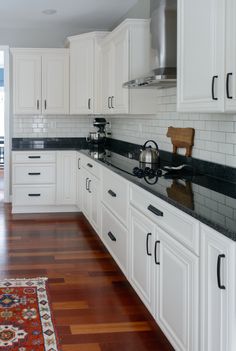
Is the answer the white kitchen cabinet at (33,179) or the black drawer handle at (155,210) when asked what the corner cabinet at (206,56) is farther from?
the white kitchen cabinet at (33,179)

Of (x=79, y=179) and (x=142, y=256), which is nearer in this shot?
(x=142, y=256)

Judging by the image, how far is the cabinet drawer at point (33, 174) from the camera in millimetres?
6793

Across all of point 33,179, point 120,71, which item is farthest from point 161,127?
point 33,179

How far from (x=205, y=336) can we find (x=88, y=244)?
3.21m

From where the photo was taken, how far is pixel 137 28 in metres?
4.59

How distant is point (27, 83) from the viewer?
690 cm

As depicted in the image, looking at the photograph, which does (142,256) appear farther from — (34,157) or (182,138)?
(34,157)

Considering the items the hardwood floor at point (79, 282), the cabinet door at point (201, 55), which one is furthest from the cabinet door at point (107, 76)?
the cabinet door at point (201, 55)

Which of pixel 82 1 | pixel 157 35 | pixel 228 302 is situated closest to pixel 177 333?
pixel 228 302

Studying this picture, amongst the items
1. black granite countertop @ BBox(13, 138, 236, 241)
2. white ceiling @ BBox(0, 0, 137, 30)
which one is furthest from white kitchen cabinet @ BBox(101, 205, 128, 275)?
white ceiling @ BBox(0, 0, 137, 30)

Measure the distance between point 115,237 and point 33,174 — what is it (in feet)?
9.44

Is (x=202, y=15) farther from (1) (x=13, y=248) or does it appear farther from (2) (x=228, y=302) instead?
(1) (x=13, y=248)

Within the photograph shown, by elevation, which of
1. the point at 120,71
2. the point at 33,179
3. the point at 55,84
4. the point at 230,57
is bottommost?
the point at 33,179

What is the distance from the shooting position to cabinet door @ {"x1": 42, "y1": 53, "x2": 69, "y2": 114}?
6887 millimetres
